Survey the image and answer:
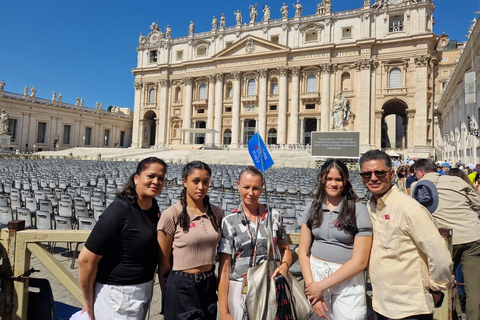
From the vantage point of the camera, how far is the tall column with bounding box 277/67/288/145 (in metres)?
41.8

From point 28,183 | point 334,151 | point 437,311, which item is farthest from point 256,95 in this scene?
point 437,311

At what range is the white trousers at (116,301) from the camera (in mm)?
1940

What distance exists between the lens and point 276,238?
7.13 feet

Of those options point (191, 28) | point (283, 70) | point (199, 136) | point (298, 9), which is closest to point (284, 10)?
point (298, 9)

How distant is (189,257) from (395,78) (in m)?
43.2

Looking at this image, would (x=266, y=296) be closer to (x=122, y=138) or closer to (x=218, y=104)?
(x=218, y=104)

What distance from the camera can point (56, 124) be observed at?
4528cm

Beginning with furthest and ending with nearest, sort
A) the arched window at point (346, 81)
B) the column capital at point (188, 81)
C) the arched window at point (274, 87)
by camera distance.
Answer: the column capital at point (188, 81) → the arched window at point (274, 87) → the arched window at point (346, 81)

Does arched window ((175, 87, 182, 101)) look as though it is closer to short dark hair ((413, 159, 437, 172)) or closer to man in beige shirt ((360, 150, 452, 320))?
short dark hair ((413, 159, 437, 172))

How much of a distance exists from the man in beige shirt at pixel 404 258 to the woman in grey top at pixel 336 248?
3.9 inches

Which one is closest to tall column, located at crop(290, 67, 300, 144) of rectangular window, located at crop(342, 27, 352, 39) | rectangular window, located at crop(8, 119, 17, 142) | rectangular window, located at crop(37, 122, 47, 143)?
rectangular window, located at crop(342, 27, 352, 39)

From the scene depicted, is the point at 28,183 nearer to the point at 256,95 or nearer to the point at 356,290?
the point at 356,290

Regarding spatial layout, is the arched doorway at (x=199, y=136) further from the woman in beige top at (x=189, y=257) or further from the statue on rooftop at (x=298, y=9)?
the woman in beige top at (x=189, y=257)

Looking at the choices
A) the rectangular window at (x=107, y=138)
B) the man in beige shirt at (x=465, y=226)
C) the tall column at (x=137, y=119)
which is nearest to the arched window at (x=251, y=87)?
the tall column at (x=137, y=119)
